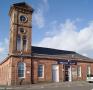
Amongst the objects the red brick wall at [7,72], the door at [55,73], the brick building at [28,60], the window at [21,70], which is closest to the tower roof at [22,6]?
the brick building at [28,60]

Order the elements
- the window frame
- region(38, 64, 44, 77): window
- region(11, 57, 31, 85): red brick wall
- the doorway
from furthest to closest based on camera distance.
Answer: the doorway, region(38, 64, 44, 77): window, the window frame, region(11, 57, 31, 85): red brick wall

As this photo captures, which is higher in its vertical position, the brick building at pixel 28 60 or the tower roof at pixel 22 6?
the tower roof at pixel 22 6

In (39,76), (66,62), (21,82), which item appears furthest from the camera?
(66,62)

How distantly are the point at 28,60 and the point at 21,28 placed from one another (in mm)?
5289

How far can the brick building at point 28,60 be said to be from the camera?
31.9m

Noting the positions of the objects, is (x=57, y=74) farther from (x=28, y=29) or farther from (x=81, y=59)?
(x=28, y=29)

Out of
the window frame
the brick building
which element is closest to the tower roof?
the brick building

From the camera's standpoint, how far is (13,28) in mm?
32281

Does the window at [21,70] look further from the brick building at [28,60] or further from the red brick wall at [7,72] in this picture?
the red brick wall at [7,72]

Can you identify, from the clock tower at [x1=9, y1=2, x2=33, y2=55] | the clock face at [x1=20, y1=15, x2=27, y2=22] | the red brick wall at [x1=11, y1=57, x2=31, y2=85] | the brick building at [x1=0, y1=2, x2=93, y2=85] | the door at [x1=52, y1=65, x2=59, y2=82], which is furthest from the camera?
the door at [x1=52, y1=65, x2=59, y2=82]

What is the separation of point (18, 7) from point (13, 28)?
366 centimetres

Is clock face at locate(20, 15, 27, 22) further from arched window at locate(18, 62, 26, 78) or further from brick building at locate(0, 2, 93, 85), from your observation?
arched window at locate(18, 62, 26, 78)

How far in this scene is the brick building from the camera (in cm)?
3192

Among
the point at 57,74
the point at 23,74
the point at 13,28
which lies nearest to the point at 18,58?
the point at 23,74
